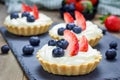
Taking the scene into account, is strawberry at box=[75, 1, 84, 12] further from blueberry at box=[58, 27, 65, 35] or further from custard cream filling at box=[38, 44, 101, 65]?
custard cream filling at box=[38, 44, 101, 65]

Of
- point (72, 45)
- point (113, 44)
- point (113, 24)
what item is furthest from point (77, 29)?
point (113, 24)

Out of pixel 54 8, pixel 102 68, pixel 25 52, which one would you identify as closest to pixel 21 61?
pixel 25 52

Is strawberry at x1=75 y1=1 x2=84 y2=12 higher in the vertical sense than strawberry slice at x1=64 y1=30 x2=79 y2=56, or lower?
lower

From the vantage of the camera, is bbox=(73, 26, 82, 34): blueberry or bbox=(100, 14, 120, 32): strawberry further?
bbox=(100, 14, 120, 32): strawberry

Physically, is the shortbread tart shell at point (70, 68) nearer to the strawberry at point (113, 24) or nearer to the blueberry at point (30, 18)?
the blueberry at point (30, 18)

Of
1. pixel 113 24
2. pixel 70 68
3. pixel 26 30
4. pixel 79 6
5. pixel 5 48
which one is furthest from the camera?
pixel 79 6

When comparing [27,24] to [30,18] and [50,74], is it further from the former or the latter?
[50,74]

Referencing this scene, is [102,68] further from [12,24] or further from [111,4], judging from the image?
[111,4]

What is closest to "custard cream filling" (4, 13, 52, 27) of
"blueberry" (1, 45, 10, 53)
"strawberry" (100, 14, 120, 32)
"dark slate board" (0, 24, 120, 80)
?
"dark slate board" (0, 24, 120, 80)

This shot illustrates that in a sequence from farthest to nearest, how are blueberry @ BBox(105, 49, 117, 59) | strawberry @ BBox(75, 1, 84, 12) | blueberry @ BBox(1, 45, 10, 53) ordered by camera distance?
1. strawberry @ BBox(75, 1, 84, 12)
2. blueberry @ BBox(1, 45, 10, 53)
3. blueberry @ BBox(105, 49, 117, 59)
